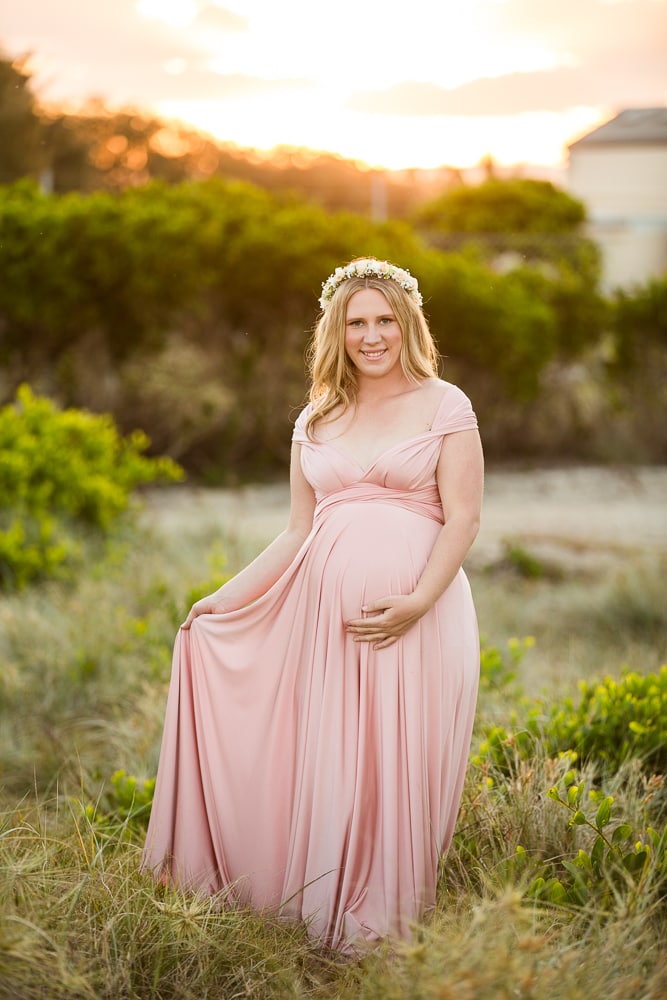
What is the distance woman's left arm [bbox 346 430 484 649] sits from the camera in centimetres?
286

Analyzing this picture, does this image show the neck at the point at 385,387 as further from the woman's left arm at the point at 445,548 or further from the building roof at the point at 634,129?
the building roof at the point at 634,129

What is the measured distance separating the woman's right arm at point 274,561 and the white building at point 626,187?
20.2 metres

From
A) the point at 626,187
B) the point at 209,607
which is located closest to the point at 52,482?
the point at 209,607

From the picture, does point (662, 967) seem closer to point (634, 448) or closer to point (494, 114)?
point (634, 448)

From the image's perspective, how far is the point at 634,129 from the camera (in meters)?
26.6

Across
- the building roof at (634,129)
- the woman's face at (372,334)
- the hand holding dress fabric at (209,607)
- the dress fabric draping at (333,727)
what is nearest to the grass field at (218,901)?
the dress fabric draping at (333,727)

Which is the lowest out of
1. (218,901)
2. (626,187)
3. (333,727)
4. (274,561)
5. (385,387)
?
(218,901)

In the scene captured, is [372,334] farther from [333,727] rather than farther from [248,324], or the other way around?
[248,324]

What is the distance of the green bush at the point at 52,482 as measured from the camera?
266 inches

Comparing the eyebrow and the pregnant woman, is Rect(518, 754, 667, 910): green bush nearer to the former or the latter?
the pregnant woman

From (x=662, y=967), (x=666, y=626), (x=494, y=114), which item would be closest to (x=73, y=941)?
(x=662, y=967)

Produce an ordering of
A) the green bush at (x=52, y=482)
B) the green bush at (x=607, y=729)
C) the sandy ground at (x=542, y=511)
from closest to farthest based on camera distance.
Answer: the green bush at (x=607, y=729) < the green bush at (x=52, y=482) < the sandy ground at (x=542, y=511)

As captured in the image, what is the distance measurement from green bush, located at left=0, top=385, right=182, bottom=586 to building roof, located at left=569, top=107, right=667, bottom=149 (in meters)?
20.3

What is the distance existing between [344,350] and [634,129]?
86.8 ft
